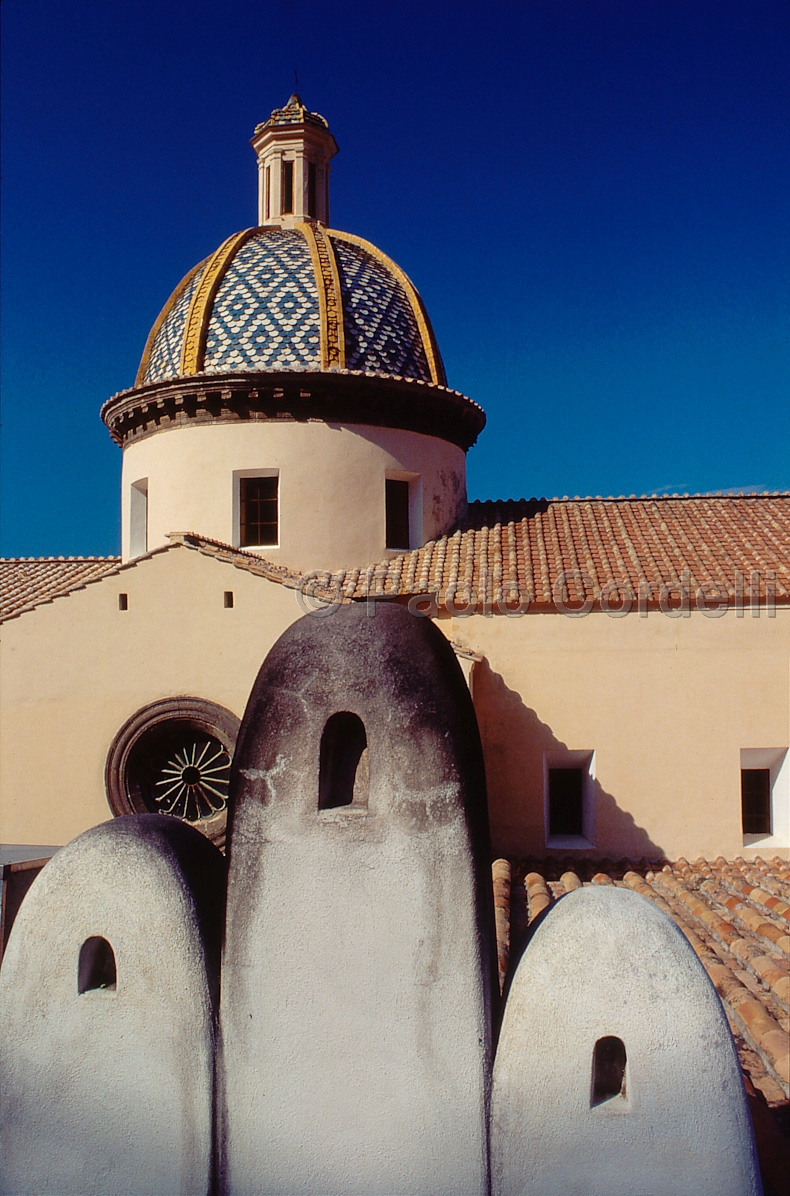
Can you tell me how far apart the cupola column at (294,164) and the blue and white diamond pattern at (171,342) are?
2.50 metres

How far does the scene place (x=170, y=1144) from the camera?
13.7 feet

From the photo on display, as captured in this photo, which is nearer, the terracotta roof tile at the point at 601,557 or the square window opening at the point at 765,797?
the terracotta roof tile at the point at 601,557

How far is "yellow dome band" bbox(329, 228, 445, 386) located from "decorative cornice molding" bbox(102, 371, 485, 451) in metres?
0.84

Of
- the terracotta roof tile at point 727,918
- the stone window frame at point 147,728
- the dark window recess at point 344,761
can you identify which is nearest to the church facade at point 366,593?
the stone window frame at point 147,728

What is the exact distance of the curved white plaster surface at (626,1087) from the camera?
3.93 meters

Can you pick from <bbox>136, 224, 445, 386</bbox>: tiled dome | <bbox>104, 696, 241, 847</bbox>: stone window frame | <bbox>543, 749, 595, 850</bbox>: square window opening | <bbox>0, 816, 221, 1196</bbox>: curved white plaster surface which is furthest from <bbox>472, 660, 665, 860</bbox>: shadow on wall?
<bbox>0, 816, 221, 1196</bbox>: curved white plaster surface

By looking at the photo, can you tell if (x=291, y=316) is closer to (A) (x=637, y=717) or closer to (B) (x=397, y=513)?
(B) (x=397, y=513)

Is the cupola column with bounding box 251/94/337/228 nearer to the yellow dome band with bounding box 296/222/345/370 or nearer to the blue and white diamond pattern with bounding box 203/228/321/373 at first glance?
the yellow dome band with bounding box 296/222/345/370

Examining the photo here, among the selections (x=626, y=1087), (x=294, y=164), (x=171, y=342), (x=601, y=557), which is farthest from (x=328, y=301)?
(x=626, y=1087)

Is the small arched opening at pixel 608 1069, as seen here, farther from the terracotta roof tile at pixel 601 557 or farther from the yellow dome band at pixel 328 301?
the yellow dome band at pixel 328 301

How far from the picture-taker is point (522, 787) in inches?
486

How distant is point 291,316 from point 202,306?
1439 mm

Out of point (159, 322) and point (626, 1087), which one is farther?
point (159, 322)

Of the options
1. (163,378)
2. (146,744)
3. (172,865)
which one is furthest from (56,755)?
(172,865)
